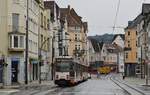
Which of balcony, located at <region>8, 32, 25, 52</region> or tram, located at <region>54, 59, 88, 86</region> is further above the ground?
balcony, located at <region>8, 32, 25, 52</region>

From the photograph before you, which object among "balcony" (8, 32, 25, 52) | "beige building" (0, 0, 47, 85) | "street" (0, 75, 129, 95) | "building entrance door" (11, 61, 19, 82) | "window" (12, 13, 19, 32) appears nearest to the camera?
"street" (0, 75, 129, 95)

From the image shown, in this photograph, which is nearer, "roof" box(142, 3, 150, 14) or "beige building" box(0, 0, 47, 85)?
"beige building" box(0, 0, 47, 85)

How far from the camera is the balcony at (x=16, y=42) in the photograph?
67.7m

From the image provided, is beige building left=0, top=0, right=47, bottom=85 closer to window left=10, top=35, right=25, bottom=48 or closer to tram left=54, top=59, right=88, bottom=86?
window left=10, top=35, right=25, bottom=48

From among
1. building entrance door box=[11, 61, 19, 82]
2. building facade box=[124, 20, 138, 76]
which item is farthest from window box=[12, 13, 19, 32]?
building facade box=[124, 20, 138, 76]

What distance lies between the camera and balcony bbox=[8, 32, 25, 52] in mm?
67688

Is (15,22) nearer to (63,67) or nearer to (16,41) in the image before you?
(16,41)

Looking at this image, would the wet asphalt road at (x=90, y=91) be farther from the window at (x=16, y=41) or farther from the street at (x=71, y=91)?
the window at (x=16, y=41)

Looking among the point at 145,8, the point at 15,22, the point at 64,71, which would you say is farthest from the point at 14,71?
the point at 145,8

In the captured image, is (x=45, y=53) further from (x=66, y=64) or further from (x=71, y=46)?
(x=71, y=46)

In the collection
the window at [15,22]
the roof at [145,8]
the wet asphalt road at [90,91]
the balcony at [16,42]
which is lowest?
the wet asphalt road at [90,91]

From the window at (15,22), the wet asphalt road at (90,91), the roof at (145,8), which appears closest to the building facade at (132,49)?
the roof at (145,8)

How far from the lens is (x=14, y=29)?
68.7 m

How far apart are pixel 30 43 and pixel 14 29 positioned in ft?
34.5
